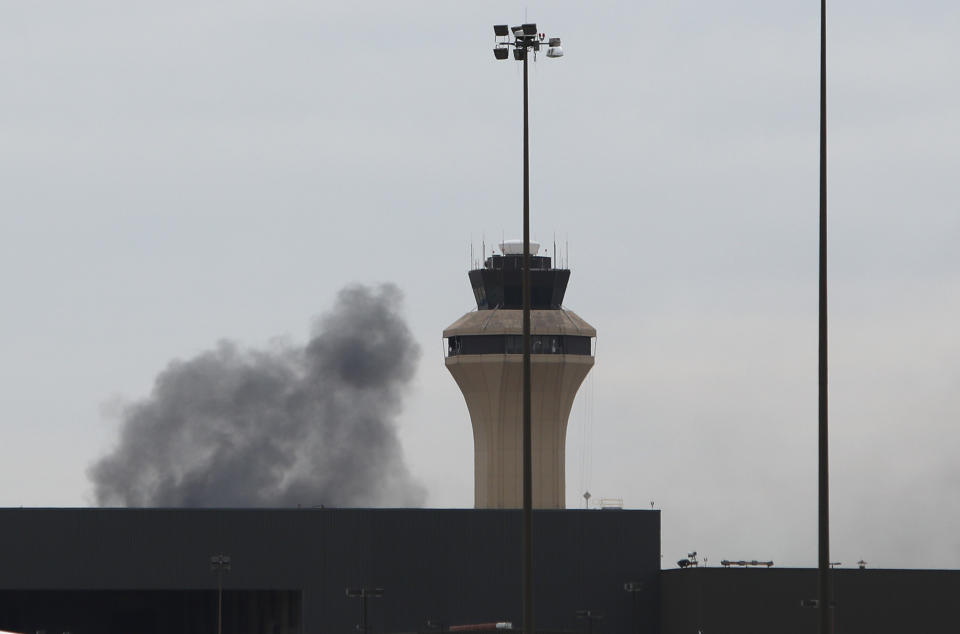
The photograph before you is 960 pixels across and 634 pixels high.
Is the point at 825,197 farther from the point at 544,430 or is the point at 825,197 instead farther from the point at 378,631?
the point at 544,430

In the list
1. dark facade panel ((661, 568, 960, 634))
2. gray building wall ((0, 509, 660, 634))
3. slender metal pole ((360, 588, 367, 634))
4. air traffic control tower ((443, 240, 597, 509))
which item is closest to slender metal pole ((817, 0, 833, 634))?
dark facade panel ((661, 568, 960, 634))

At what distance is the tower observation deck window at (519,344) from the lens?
12200 cm

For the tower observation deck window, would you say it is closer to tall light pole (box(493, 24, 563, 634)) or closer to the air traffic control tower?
the air traffic control tower

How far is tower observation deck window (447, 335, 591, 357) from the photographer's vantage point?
4803 inches

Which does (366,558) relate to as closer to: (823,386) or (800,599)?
(800,599)

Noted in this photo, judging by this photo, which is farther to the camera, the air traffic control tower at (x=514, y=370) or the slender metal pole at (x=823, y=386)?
the air traffic control tower at (x=514, y=370)

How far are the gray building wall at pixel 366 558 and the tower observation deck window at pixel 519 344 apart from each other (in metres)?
18.6

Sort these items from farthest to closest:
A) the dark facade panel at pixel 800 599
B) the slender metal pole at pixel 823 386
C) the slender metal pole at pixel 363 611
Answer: the slender metal pole at pixel 363 611 < the dark facade panel at pixel 800 599 < the slender metal pole at pixel 823 386

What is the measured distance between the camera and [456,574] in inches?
4134

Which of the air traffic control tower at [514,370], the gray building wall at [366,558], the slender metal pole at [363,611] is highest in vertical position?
the air traffic control tower at [514,370]

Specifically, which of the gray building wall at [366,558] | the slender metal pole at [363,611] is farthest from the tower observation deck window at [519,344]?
the slender metal pole at [363,611]

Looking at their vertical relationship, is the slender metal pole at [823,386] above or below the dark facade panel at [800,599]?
above

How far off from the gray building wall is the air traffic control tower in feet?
56.9

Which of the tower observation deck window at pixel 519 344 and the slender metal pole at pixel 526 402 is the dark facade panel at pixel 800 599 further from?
the slender metal pole at pixel 526 402
